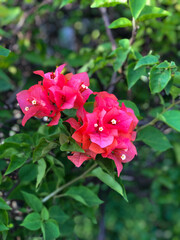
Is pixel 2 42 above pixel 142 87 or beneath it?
above

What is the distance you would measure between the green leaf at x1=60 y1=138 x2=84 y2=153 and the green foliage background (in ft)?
0.12

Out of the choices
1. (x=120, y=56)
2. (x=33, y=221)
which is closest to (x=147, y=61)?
(x=120, y=56)

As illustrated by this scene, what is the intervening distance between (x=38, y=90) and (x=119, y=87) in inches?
29.9

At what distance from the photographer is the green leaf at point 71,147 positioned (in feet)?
2.33

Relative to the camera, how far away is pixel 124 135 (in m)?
0.74

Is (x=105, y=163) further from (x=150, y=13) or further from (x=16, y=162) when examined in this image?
(x=150, y=13)

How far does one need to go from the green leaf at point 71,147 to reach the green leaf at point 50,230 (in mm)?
275

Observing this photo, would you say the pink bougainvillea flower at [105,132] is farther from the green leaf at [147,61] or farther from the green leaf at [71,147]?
the green leaf at [147,61]

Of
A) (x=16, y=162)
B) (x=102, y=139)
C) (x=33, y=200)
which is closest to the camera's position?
(x=102, y=139)

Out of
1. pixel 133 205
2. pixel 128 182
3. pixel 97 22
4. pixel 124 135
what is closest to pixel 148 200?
pixel 133 205

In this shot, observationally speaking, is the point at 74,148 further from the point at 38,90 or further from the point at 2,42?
the point at 2,42

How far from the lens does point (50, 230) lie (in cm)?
87

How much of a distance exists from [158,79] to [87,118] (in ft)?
0.86

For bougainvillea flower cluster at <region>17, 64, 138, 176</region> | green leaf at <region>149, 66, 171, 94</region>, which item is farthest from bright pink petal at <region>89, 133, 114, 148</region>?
green leaf at <region>149, 66, 171, 94</region>
